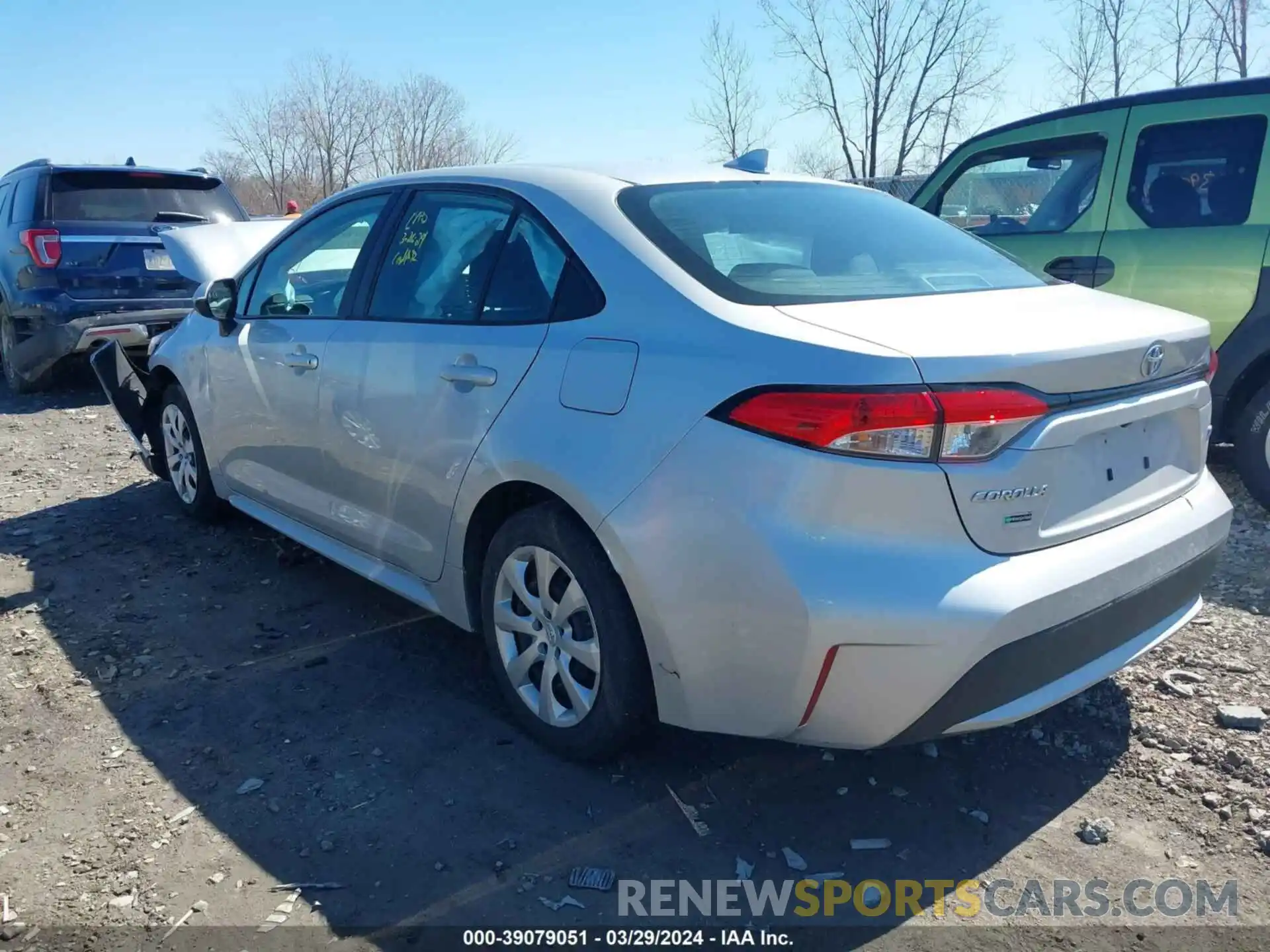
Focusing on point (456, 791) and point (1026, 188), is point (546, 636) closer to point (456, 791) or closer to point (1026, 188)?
point (456, 791)

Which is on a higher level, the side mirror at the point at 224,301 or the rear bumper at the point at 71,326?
the side mirror at the point at 224,301

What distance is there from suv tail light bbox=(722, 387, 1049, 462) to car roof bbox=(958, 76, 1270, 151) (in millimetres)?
3741

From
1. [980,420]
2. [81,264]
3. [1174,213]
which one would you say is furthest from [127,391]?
[1174,213]

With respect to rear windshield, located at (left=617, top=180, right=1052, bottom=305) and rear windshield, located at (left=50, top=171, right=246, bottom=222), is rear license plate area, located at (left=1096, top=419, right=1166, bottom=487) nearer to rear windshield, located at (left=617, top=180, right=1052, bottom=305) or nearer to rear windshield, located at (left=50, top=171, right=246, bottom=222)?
rear windshield, located at (left=617, top=180, right=1052, bottom=305)

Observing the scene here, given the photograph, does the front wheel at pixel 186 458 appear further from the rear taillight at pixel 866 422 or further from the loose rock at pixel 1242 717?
the loose rock at pixel 1242 717

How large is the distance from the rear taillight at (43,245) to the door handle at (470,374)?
6.27m

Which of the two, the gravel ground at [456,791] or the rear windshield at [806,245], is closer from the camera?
the gravel ground at [456,791]

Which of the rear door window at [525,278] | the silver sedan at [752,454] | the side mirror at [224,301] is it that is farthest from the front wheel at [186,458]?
the rear door window at [525,278]

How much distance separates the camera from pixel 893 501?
7.30ft

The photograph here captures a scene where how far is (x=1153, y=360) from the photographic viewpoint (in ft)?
8.48

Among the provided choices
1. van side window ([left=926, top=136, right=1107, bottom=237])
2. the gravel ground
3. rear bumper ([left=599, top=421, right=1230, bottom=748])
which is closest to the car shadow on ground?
the gravel ground

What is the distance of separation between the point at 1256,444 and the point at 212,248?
567cm

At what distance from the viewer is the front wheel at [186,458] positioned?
5.00 meters

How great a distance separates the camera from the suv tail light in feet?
7.23
